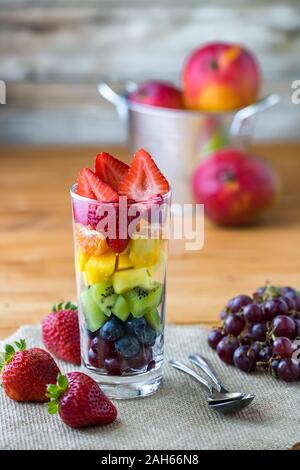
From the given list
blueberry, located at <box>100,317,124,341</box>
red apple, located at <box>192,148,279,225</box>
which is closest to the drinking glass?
blueberry, located at <box>100,317,124,341</box>

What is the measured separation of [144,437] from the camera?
2.85 feet

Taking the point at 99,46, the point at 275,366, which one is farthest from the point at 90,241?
the point at 99,46

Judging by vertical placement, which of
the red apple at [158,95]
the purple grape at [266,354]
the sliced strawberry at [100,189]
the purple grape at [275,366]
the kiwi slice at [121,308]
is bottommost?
the purple grape at [275,366]

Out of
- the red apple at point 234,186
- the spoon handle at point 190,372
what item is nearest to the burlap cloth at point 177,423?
the spoon handle at point 190,372

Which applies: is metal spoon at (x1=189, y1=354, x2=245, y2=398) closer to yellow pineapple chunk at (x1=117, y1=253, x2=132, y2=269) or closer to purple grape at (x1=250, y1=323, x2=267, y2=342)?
purple grape at (x1=250, y1=323, x2=267, y2=342)

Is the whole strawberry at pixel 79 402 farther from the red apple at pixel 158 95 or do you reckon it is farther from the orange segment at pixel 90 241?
the red apple at pixel 158 95

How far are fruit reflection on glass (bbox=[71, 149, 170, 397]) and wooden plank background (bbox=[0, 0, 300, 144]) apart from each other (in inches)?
45.6

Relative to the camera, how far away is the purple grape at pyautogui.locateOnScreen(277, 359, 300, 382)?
989 mm

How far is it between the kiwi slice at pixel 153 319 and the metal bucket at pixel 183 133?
67cm

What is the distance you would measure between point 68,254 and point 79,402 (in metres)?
0.60

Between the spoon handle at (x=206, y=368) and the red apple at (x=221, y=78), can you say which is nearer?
the spoon handle at (x=206, y=368)

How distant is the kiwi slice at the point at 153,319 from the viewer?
95cm
